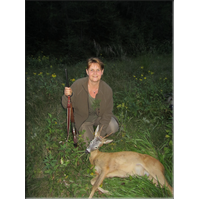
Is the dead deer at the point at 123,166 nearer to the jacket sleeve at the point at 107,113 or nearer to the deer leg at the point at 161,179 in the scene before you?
the deer leg at the point at 161,179

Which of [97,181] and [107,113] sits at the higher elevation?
[107,113]

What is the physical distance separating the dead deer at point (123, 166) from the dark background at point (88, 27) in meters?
6.32

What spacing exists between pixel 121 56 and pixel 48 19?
5.89 meters

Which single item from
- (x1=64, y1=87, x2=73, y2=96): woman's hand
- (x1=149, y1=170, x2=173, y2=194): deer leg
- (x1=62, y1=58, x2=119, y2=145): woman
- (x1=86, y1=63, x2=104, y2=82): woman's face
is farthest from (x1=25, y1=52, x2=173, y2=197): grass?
(x1=86, y1=63, x2=104, y2=82): woman's face

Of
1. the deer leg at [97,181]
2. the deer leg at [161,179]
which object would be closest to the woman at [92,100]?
the deer leg at [97,181]

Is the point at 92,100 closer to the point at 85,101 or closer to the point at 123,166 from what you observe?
the point at 85,101

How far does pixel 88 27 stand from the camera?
9461mm

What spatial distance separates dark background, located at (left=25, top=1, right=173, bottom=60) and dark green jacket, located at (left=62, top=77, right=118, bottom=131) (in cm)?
560

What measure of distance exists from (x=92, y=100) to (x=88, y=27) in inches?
297

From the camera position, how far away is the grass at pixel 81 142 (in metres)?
2.09

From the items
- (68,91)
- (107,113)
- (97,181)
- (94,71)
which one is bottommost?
(97,181)

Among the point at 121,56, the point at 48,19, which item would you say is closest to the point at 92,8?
the point at 48,19

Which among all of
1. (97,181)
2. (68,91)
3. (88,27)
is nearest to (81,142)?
(97,181)

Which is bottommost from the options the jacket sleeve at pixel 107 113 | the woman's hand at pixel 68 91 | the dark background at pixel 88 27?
the jacket sleeve at pixel 107 113
